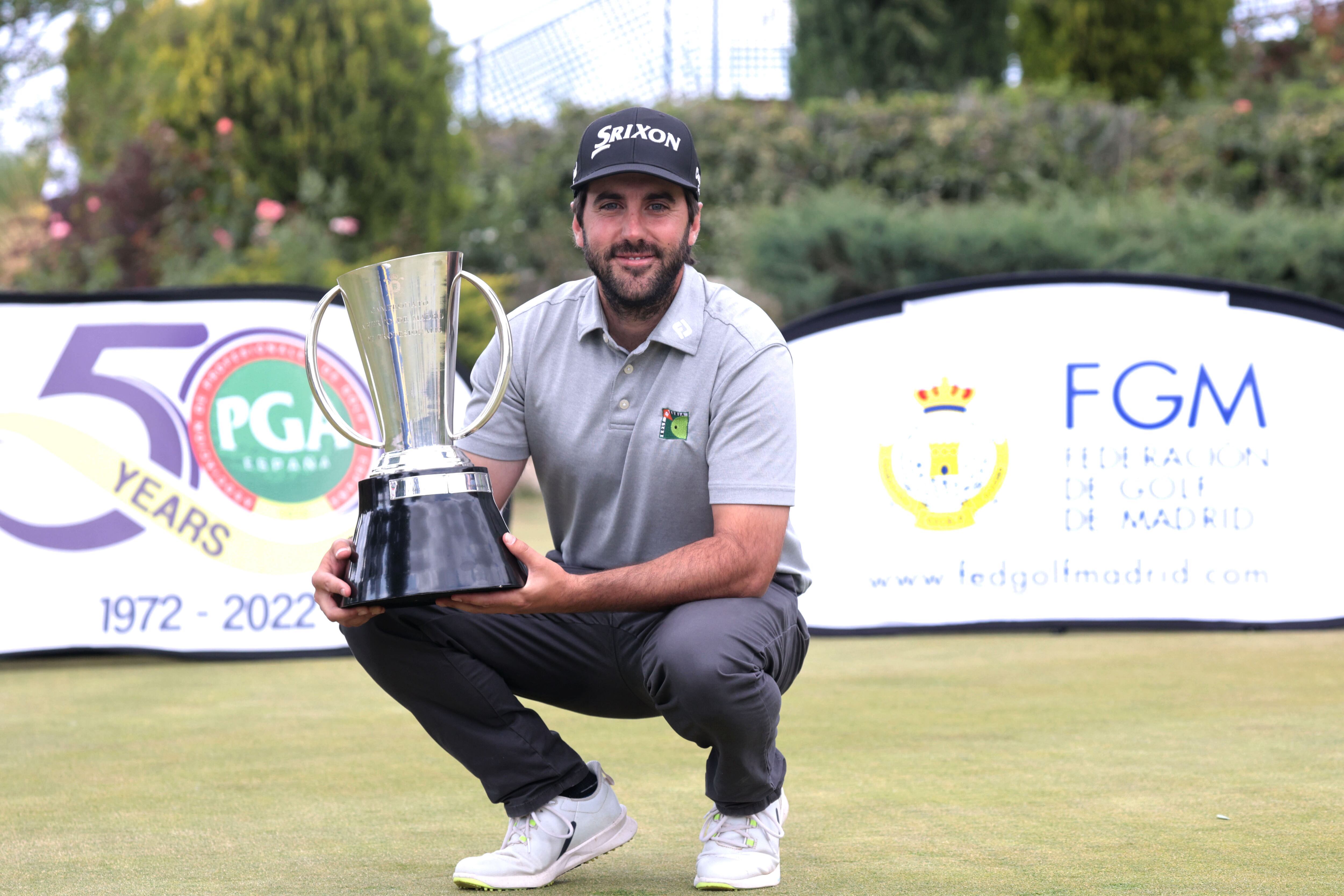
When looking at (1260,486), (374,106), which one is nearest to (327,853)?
(1260,486)

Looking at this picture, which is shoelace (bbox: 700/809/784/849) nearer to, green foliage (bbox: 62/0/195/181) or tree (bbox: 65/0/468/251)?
tree (bbox: 65/0/468/251)

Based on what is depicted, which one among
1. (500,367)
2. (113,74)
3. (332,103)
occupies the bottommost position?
(500,367)

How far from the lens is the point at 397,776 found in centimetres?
345

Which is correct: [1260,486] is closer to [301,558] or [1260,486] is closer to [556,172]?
[301,558]

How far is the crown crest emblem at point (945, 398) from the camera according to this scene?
5.16 metres

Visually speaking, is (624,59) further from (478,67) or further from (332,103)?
(332,103)

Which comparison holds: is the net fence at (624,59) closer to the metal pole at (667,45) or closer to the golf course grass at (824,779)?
the metal pole at (667,45)

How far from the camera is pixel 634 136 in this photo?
8.84 feet

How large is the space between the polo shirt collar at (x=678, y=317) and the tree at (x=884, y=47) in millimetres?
11273

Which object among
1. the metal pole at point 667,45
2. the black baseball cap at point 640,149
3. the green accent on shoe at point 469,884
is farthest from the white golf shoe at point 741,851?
the metal pole at point 667,45

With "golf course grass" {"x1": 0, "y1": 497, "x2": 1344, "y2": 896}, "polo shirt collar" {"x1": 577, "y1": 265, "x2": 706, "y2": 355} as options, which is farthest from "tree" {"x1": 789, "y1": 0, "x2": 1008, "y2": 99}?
"polo shirt collar" {"x1": 577, "y1": 265, "x2": 706, "y2": 355}

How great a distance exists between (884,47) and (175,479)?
10.1 meters

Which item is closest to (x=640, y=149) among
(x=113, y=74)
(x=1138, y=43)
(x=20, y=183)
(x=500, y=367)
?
(x=500, y=367)

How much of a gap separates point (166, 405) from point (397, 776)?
202cm
